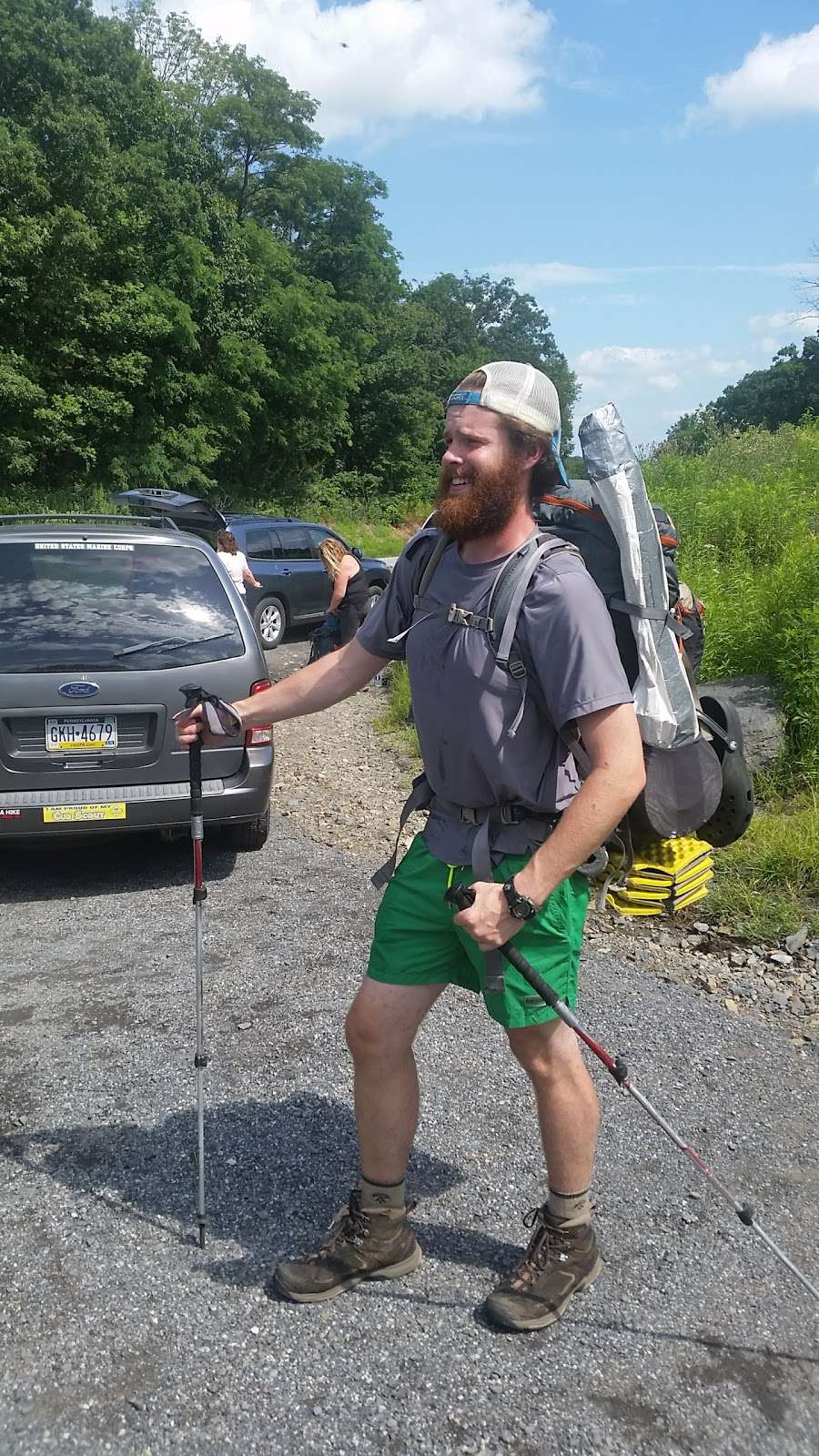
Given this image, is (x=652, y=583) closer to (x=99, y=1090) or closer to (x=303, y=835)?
(x=99, y=1090)

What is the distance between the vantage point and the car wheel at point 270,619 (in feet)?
50.6

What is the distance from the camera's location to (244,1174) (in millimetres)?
3160

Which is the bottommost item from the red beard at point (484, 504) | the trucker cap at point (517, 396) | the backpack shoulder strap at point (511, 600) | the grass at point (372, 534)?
the grass at point (372, 534)

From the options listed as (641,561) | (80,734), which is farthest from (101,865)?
(641,561)

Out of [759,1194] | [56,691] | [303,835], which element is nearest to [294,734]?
[303,835]

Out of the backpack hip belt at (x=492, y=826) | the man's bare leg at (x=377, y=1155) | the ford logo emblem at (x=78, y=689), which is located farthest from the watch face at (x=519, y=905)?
the ford logo emblem at (x=78, y=689)

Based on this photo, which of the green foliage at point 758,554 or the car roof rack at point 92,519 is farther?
the green foliage at point 758,554

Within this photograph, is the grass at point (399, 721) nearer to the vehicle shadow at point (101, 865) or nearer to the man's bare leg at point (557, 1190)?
the vehicle shadow at point (101, 865)

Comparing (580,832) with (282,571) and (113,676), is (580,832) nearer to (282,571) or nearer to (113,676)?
(113,676)

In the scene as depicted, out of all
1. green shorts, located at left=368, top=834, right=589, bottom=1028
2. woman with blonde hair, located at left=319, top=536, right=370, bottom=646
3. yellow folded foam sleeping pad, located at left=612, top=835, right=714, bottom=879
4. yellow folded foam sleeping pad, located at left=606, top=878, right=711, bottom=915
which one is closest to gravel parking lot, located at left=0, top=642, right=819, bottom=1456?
yellow folded foam sleeping pad, located at left=606, top=878, right=711, bottom=915

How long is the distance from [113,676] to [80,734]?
320mm

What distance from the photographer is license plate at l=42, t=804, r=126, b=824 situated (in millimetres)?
5273

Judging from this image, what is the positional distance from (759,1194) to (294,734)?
24.1 ft

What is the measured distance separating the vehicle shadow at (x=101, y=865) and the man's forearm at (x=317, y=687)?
272 centimetres
